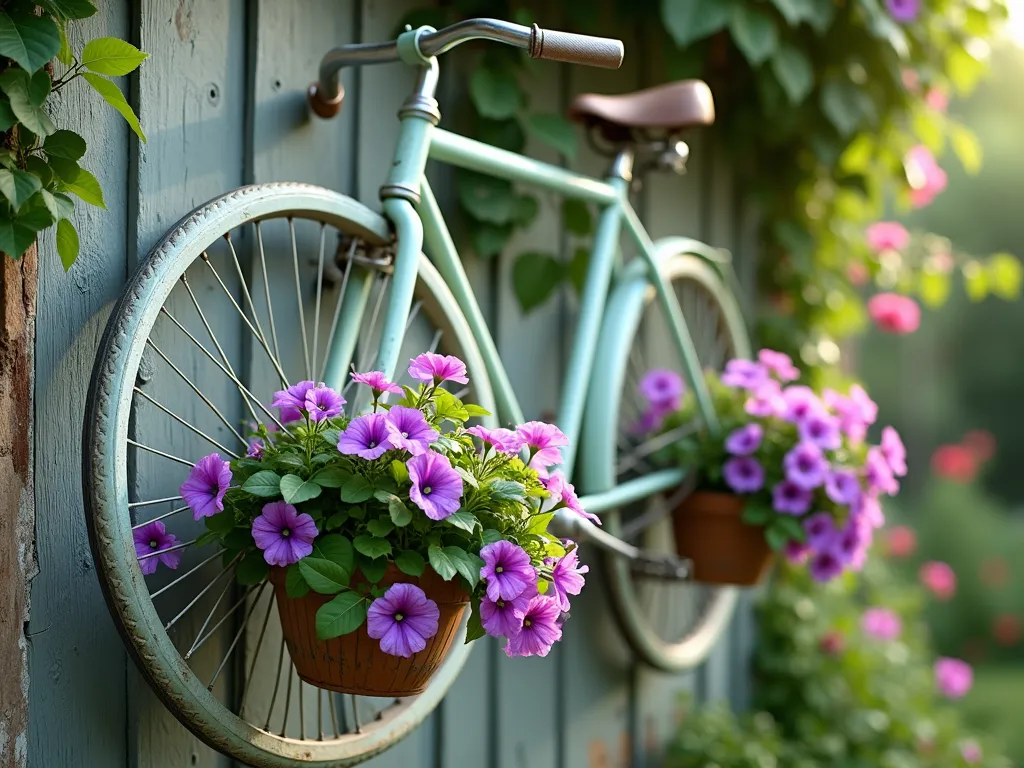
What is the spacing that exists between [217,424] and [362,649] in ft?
1.32

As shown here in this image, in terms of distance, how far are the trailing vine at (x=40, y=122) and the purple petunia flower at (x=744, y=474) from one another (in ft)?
3.86

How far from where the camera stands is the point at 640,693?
2139mm

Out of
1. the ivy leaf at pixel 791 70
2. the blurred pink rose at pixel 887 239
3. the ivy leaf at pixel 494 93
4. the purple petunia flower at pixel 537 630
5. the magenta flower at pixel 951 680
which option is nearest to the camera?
the purple petunia flower at pixel 537 630

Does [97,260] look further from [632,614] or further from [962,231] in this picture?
[962,231]

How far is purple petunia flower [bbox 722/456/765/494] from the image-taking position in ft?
6.07

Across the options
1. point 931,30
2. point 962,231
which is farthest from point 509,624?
point 962,231

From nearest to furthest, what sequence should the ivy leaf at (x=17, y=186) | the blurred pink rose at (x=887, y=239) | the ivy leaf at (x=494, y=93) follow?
the ivy leaf at (x=17, y=186)
the ivy leaf at (x=494, y=93)
the blurred pink rose at (x=887, y=239)

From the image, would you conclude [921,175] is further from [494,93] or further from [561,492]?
[561,492]

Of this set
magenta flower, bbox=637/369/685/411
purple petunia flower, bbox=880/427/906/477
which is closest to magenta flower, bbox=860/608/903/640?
purple petunia flower, bbox=880/427/906/477

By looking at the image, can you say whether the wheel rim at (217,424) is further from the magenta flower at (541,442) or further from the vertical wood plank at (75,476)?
the magenta flower at (541,442)

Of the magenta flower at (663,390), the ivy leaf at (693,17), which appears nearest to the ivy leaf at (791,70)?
the ivy leaf at (693,17)

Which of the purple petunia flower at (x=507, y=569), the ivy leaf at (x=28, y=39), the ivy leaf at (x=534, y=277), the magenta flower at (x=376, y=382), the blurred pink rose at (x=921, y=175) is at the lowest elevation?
the purple petunia flower at (x=507, y=569)

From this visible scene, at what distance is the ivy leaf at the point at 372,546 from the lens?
1.04 m

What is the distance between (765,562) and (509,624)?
101 cm
